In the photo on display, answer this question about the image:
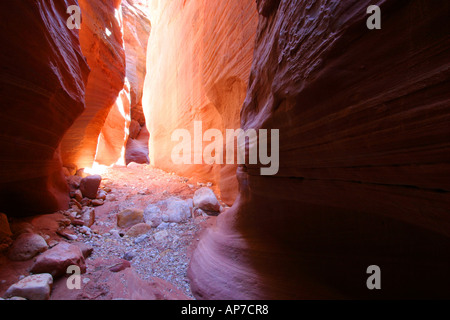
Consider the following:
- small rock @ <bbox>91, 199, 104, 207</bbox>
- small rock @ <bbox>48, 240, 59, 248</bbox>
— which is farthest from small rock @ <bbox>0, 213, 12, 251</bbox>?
small rock @ <bbox>91, 199, 104, 207</bbox>

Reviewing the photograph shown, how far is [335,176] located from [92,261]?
8.68 ft

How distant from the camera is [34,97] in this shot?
231 centimetres

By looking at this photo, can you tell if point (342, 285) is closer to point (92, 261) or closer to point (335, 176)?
point (335, 176)

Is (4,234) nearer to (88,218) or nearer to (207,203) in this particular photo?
(88,218)

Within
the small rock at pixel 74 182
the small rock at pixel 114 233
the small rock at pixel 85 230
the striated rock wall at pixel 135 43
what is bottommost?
the small rock at pixel 114 233

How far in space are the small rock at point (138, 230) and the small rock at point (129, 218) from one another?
307 millimetres

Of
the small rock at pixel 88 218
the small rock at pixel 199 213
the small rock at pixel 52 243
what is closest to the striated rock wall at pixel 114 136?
the small rock at pixel 88 218

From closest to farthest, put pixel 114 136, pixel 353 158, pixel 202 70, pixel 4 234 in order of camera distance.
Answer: pixel 353 158 < pixel 4 234 < pixel 202 70 < pixel 114 136

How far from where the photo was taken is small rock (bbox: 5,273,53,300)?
1.39 metres

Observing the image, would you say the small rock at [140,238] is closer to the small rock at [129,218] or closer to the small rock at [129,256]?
the small rock at [129,256]

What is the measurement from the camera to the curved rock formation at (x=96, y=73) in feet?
17.8

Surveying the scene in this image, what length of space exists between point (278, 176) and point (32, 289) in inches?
85.3

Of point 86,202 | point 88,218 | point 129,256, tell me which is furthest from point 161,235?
point 86,202

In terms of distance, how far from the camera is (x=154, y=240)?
114 inches
